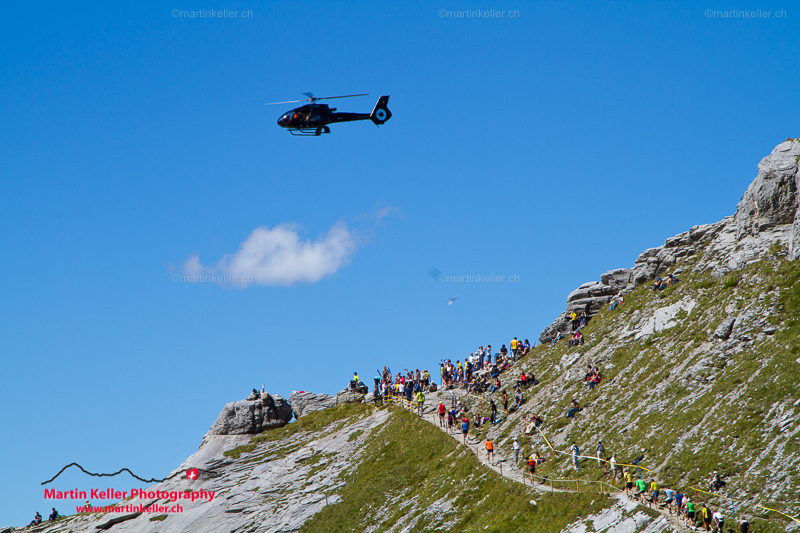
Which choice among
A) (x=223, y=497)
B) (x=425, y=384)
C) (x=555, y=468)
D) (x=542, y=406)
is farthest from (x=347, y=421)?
(x=555, y=468)

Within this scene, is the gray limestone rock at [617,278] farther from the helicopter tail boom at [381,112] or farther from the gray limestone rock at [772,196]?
the helicopter tail boom at [381,112]

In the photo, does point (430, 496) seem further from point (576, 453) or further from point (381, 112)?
point (381, 112)

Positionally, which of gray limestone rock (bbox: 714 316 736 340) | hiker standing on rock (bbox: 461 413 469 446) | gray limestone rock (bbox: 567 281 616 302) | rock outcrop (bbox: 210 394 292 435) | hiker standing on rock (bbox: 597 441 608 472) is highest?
gray limestone rock (bbox: 567 281 616 302)

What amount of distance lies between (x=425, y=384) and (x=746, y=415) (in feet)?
98.6

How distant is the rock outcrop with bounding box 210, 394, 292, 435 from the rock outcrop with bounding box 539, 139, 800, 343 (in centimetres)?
3129

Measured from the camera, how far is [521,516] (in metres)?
41.2

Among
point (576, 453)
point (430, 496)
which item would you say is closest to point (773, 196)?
point (576, 453)

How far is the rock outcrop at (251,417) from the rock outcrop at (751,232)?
31.3 meters

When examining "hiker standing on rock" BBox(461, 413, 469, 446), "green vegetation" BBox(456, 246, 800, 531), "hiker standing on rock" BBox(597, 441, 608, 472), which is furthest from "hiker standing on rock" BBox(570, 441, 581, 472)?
"hiker standing on rock" BBox(461, 413, 469, 446)

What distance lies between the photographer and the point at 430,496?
4819 cm

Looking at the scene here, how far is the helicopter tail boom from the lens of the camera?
5853 cm

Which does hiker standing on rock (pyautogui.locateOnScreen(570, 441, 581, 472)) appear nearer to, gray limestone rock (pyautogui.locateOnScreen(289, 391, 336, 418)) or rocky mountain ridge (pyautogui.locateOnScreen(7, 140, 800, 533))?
rocky mountain ridge (pyautogui.locateOnScreen(7, 140, 800, 533))

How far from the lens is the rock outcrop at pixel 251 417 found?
66.8m

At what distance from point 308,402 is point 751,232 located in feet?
130
